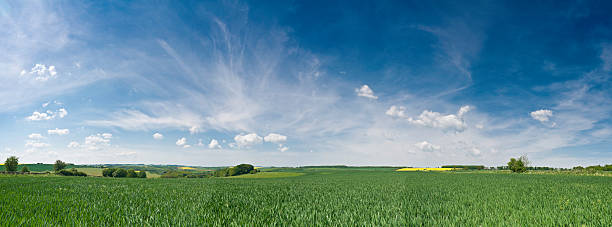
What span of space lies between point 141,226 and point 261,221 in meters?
2.60

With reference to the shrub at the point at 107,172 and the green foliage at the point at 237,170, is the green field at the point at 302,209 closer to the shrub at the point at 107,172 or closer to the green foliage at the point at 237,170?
the green foliage at the point at 237,170

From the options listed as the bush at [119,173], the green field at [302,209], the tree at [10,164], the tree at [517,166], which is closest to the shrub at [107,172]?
the bush at [119,173]

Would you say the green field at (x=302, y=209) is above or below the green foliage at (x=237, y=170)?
above

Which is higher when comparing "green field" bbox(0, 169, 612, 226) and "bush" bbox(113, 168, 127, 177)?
"green field" bbox(0, 169, 612, 226)

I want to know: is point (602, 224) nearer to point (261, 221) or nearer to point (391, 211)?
point (391, 211)

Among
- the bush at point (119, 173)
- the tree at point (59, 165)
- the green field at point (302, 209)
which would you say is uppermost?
the green field at point (302, 209)

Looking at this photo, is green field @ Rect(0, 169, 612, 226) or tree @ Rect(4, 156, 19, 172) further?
tree @ Rect(4, 156, 19, 172)

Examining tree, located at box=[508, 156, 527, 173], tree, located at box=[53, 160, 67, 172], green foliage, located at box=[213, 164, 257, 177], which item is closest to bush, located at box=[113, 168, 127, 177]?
green foliage, located at box=[213, 164, 257, 177]

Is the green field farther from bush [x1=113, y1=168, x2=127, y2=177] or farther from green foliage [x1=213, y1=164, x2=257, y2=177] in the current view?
bush [x1=113, y1=168, x2=127, y2=177]

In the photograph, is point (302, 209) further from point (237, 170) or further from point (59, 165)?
point (59, 165)

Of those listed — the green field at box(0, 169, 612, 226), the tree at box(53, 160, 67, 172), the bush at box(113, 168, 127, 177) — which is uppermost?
the green field at box(0, 169, 612, 226)

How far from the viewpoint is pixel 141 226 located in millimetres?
5613

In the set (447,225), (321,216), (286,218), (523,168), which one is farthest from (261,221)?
(523,168)

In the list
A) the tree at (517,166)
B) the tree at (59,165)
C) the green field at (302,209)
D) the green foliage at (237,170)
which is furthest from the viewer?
the tree at (59,165)
